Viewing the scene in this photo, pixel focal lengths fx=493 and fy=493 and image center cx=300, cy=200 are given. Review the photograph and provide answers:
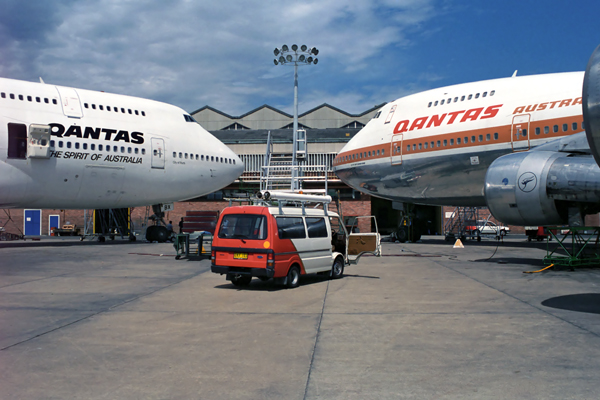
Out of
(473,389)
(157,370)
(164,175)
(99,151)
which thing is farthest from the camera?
(164,175)

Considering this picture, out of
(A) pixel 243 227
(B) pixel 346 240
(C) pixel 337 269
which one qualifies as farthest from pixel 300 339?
(B) pixel 346 240

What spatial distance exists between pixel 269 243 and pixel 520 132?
14.8 m

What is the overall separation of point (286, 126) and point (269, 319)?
77023 mm

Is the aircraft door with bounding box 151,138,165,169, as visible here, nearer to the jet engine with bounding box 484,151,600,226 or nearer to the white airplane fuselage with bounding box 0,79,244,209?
the white airplane fuselage with bounding box 0,79,244,209

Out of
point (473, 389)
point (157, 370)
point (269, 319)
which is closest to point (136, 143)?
point (269, 319)

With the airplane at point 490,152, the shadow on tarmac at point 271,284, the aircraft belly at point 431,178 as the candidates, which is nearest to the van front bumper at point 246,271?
the shadow on tarmac at point 271,284

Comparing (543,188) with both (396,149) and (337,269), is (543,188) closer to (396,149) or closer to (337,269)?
(337,269)

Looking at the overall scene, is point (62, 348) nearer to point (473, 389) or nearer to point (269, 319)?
point (269, 319)

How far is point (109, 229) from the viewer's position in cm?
3067

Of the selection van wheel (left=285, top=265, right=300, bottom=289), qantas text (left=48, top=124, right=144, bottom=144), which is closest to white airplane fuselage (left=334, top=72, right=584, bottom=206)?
van wheel (left=285, top=265, right=300, bottom=289)

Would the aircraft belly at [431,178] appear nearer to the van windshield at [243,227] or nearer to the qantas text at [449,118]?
the qantas text at [449,118]

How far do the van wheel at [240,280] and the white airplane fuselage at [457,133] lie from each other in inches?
417

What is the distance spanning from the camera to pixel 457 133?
→ 22.9m

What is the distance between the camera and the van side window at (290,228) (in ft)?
35.4
